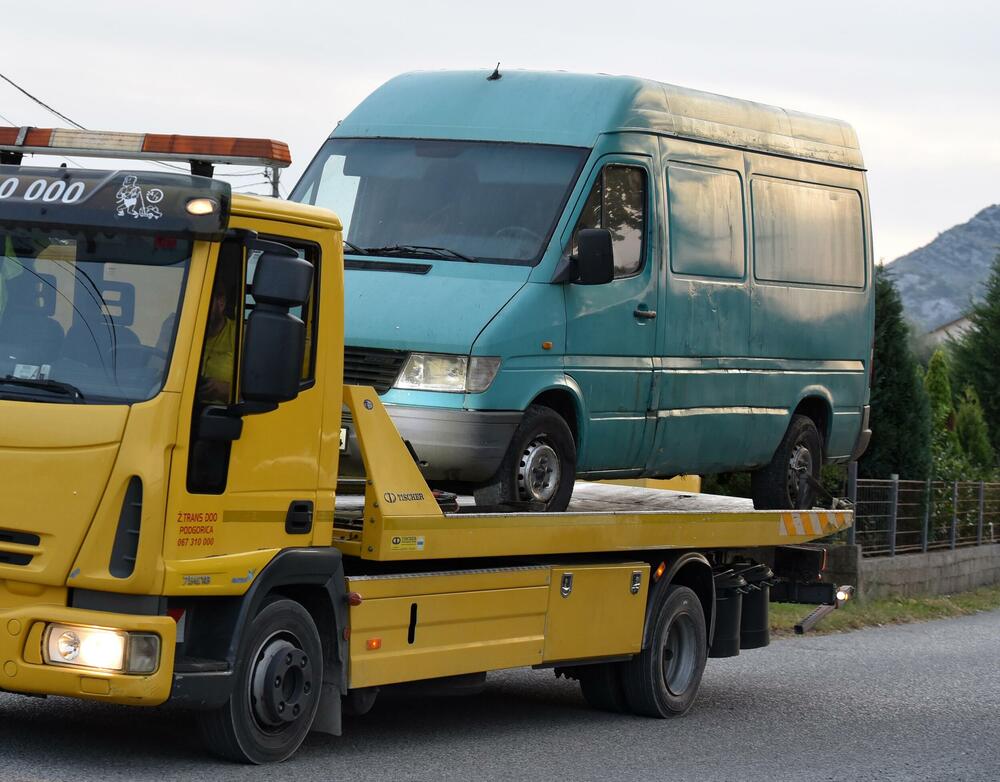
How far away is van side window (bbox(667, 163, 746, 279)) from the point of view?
1086 cm

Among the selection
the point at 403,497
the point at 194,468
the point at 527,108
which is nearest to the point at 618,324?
the point at 527,108

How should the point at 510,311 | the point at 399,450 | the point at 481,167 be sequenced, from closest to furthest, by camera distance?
the point at 399,450, the point at 510,311, the point at 481,167

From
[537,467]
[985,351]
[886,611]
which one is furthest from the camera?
[985,351]

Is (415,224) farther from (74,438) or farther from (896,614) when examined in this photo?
(896,614)

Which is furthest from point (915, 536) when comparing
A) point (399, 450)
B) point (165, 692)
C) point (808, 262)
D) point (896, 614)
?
point (165, 692)

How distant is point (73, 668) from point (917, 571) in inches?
702

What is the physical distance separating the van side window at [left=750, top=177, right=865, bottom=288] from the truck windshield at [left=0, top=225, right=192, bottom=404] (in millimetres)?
5280

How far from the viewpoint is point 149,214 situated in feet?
24.2

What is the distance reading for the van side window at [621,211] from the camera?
33.2ft

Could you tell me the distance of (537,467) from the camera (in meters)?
9.71

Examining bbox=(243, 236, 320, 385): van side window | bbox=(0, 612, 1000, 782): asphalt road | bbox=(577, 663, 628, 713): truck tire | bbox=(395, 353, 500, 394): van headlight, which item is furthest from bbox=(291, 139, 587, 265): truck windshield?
bbox=(577, 663, 628, 713): truck tire

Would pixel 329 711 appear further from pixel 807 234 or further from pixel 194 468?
pixel 807 234

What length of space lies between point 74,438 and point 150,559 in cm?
58

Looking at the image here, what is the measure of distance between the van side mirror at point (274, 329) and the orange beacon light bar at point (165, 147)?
26.1 inches
